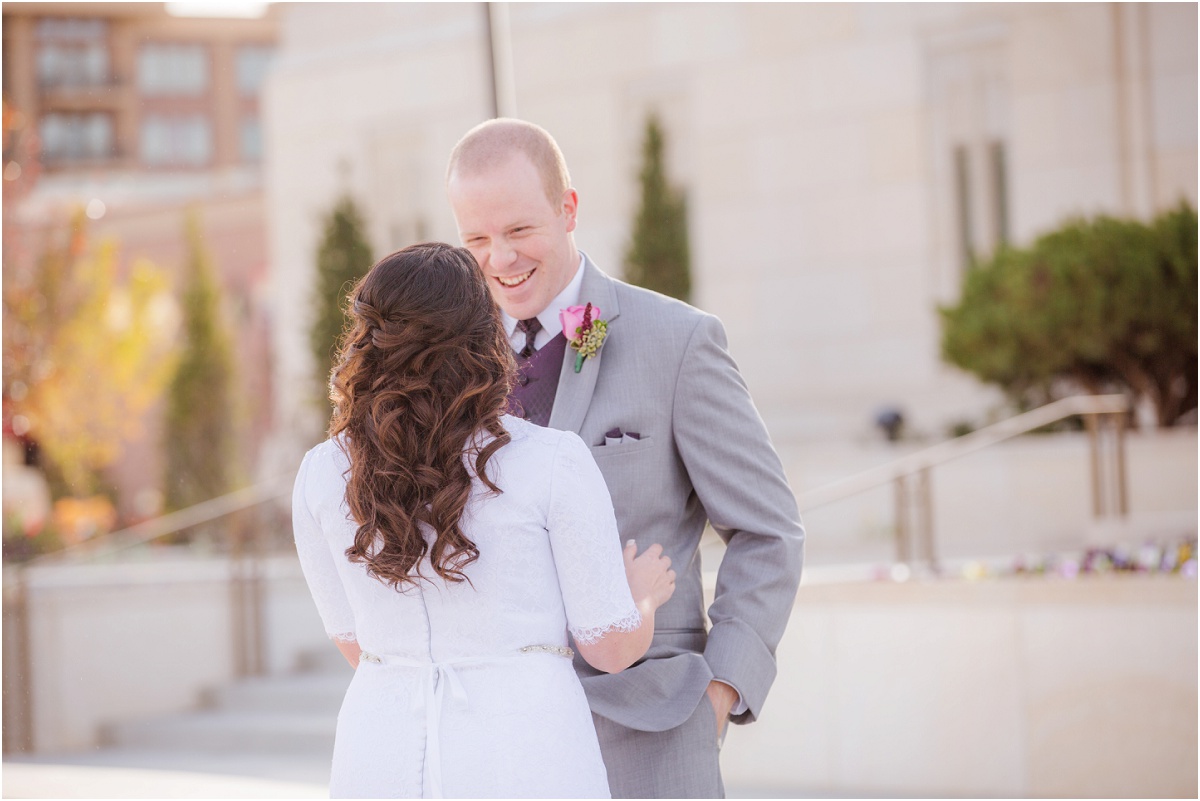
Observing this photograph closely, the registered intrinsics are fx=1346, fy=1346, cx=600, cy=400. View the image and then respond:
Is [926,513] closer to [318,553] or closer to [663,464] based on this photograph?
[663,464]

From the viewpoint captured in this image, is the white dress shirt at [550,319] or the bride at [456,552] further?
the white dress shirt at [550,319]

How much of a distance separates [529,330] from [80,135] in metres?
45.5

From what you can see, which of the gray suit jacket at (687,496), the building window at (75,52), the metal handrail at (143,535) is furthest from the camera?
the building window at (75,52)

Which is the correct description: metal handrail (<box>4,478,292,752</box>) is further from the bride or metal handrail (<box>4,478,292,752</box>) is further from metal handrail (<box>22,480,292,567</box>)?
the bride

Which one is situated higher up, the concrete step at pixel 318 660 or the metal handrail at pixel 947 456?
the metal handrail at pixel 947 456

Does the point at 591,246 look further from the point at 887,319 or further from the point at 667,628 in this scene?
the point at 667,628

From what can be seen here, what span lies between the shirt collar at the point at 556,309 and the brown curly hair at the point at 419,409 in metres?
0.70

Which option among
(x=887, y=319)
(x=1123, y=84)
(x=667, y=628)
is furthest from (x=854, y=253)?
(x=667, y=628)

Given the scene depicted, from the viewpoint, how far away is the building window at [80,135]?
41.1 metres

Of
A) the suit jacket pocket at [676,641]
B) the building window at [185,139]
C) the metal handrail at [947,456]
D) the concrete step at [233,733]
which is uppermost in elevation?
the building window at [185,139]

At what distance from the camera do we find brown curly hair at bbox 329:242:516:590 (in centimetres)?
197

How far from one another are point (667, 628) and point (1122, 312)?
8933 millimetres

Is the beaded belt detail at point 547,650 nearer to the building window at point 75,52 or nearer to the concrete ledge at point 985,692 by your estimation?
the concrete ledge at point 985,692

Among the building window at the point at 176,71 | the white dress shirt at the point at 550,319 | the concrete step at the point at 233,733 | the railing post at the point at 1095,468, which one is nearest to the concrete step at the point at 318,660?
the concrete step at the point at 233,733
